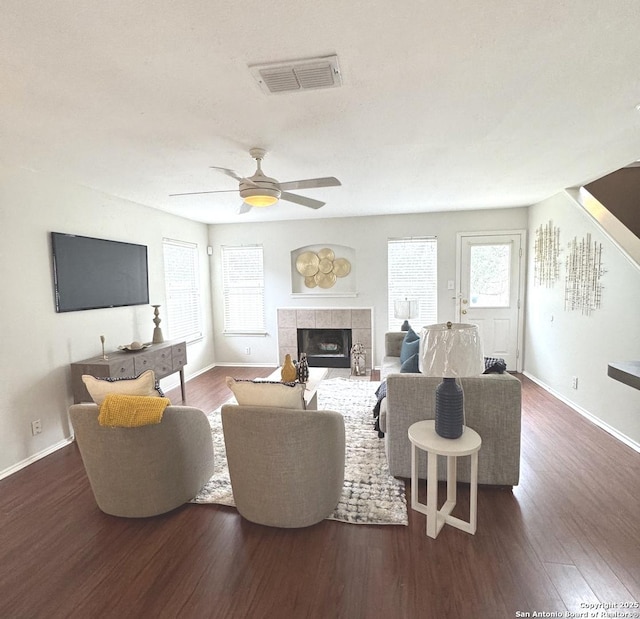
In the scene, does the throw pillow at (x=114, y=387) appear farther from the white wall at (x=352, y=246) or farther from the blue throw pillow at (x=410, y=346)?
the white wall at (x=352, y=246)

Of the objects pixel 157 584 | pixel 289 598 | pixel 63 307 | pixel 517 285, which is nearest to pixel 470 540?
pixel 289 598

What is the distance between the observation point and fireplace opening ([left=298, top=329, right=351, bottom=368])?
594 centimetres

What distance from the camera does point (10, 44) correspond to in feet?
4.83

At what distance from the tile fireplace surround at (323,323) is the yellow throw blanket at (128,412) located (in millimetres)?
3958

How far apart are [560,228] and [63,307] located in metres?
5.47

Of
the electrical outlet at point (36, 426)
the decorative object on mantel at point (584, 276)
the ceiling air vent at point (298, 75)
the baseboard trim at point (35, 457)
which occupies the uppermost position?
the ceiling air vent at point (298, 75)

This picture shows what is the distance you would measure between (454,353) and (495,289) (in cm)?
397

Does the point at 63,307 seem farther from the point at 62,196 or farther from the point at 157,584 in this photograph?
the point at 157,584

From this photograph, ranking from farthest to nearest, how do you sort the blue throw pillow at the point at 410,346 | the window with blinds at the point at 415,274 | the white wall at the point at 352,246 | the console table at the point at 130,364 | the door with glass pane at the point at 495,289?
1. the window with blinds at the point at 415,274
2. the white wall at the point at 352,246
3. the door with glass pane at the point at 495,289
4. the blue throw pillow at the point at 410,346
5. the console table at the point at 130,364

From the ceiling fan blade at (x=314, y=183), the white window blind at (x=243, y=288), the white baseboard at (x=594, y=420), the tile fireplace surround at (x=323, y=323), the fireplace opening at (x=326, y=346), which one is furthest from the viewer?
the white window blind at (x=243, y=288)

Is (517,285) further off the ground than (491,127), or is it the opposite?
(491,127)

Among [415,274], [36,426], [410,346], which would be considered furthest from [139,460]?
[415,274]

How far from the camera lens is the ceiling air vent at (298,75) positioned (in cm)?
164

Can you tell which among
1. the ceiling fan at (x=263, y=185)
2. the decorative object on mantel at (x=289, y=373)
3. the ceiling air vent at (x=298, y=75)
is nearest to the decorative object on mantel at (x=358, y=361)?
the decorative object on mantel at (x=289, y=373)
